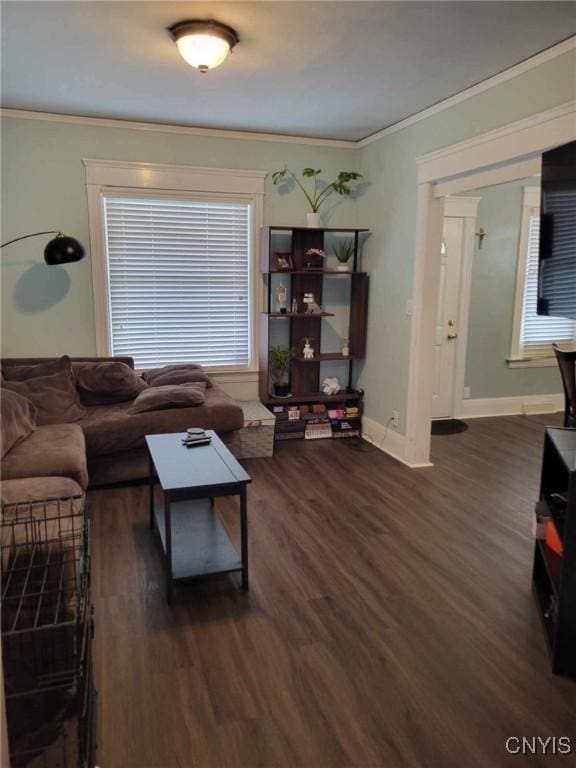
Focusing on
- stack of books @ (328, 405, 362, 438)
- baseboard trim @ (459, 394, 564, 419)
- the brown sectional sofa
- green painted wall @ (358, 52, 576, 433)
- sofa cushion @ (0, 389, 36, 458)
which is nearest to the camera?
sofa cushion @ (0, 389, 36, 458)

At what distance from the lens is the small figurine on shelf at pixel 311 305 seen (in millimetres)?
4973

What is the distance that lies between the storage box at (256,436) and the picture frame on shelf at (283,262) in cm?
130

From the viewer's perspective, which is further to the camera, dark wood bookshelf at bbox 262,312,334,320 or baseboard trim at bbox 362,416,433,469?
dark wood bookshelf at bbox 262,312,334,320

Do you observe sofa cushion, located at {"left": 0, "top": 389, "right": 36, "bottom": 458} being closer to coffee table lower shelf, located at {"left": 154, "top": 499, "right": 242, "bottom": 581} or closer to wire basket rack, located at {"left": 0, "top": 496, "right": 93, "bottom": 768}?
coffee table lower shelf, located at {"left": 154, "top": 499, "right": 242, "bottom": 581}

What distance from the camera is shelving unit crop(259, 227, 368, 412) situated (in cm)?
486

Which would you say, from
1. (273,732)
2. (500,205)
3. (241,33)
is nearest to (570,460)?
(273,732)

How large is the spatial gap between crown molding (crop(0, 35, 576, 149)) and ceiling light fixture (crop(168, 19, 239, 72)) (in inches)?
63.1

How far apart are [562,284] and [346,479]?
216 centimetres

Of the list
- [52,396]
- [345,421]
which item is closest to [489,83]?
[345,421]

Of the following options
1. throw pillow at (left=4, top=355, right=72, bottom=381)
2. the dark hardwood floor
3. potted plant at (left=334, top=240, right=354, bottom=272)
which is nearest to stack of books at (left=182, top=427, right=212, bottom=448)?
the dark hardwood floor

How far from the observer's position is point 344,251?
5.07 metres

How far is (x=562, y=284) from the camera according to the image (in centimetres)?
250

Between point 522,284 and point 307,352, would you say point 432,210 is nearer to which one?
point 307,352

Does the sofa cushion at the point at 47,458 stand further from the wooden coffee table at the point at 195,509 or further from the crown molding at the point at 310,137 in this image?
the crown molding at the point at 310,137
